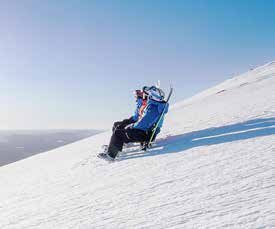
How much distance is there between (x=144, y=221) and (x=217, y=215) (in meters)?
0.80

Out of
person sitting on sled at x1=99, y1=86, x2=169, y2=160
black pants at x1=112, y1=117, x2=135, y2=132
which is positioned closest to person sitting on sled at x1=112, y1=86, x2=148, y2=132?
black pants at x1=112, y1=117, x2=135, y2=132

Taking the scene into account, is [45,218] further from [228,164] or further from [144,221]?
[228,164]

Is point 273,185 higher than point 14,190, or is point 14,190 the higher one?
point 14,190

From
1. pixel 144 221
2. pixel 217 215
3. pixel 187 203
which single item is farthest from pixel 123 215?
pixel 217 215

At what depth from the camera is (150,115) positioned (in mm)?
8172

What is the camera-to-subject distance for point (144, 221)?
3686 mm

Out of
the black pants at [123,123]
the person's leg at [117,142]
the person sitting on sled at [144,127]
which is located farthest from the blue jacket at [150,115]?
the black pants at [123,123]

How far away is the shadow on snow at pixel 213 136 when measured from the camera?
7.28m

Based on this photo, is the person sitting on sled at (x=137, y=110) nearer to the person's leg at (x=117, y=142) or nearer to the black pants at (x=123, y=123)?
the black pants at (x=123, y=123)

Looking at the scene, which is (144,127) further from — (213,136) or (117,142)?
(213,136)

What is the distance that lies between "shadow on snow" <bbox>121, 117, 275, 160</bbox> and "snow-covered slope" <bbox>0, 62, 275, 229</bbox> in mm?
27

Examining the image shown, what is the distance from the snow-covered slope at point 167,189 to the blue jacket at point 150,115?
606mm

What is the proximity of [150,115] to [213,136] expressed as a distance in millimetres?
1582

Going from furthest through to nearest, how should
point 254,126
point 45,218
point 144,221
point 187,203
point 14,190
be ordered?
1. point 254,126
2. point 14,190
3. point 45,218
4. point 187,203
5. point 144,221
